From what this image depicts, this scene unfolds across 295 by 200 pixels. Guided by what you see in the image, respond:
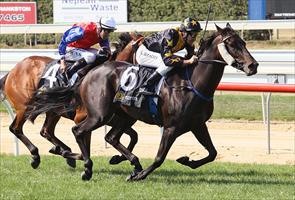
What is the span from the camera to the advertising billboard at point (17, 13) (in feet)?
93.8

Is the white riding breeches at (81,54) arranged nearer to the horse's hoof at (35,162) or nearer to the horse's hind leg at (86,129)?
the horse's hind leg at (86,129)

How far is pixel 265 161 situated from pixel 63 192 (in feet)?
11.9

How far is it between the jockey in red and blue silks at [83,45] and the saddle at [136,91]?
85cm

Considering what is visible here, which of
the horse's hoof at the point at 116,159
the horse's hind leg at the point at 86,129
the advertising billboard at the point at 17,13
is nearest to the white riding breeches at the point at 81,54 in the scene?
the horse's hind leg at the point at 86,129

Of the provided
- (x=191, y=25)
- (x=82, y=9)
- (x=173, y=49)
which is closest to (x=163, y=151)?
(x=173, y=49)

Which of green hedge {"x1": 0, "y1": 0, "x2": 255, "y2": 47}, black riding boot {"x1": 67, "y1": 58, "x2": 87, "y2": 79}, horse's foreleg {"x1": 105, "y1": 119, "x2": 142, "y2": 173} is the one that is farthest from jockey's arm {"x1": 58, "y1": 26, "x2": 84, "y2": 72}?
green hedge {"x1": 0, "y1": 0, "x2": 255, "y2": 47}

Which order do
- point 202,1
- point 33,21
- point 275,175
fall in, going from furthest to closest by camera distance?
point 33,21
point 202,1
point 275,175

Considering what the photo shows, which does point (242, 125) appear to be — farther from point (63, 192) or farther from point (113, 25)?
point (63, 192)

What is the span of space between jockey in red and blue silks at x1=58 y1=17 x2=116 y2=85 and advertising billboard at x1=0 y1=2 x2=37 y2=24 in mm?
19203

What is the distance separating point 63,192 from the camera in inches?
302

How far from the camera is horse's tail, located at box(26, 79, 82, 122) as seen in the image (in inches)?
365

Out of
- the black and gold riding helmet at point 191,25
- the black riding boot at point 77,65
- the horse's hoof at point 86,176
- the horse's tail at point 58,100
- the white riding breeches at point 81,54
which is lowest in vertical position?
the horse's hoof at point 86,176

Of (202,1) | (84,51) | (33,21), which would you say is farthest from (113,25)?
(33,21)

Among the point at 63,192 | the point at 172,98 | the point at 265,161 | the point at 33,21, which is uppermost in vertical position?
the point at 172,98
